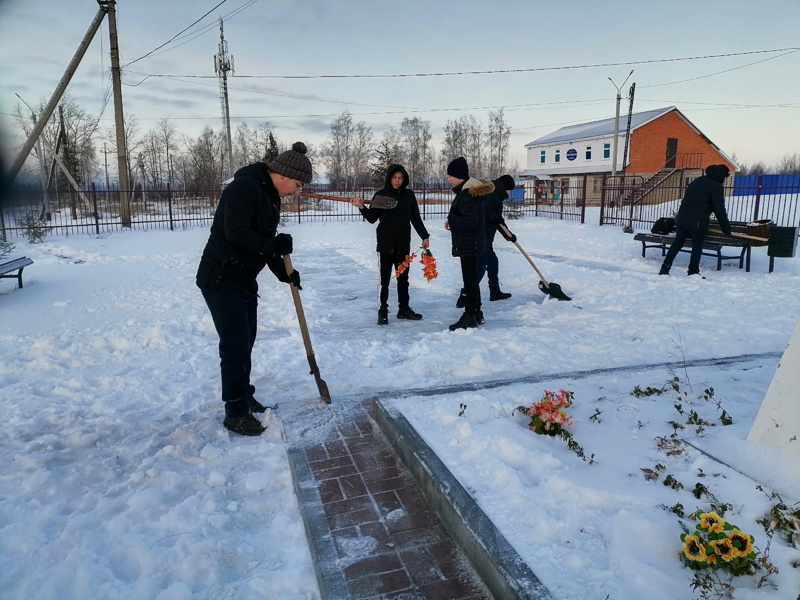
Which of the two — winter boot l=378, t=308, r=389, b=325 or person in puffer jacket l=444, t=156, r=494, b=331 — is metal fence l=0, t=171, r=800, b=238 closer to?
winter boot l=378, t=308, r=389, b=325

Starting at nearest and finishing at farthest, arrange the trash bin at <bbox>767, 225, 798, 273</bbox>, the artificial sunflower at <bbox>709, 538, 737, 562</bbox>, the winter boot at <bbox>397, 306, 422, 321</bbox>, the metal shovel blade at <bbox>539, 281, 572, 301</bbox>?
the artificial sunflower at <bbox>709, 538, 737, 562</bbox>
the winter boot at <bbox>397, 306, 422, 321</bbox>
the metal shovel blade at <bbox>539, 281, 572, 301</bbox>
the trash bin at <bbox>767, 225, 798, 273</bbox>

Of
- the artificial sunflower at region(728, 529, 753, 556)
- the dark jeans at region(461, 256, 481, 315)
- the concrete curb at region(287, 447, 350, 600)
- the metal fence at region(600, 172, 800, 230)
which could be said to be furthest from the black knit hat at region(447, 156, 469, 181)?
the metal fence at region(600, 172, 800, 230)

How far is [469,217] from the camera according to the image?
6.11 m

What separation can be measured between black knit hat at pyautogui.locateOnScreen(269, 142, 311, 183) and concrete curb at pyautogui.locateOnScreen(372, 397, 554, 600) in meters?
1.73

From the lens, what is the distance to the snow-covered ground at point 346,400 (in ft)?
8.16

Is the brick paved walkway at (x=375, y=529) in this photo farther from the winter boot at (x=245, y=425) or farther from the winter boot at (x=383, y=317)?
the winter boot at (x=383, y=317)

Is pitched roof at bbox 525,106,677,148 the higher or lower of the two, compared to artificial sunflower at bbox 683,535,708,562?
higher

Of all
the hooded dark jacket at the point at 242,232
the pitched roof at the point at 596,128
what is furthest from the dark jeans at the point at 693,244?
the pitched roof at the point at 596,128

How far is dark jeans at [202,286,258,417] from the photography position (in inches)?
149

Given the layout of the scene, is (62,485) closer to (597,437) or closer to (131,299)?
(597,437)

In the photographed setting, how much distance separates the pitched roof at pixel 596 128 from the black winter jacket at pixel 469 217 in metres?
37.8

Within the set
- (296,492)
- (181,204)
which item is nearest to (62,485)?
(296,492)

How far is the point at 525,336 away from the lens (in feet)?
19.1

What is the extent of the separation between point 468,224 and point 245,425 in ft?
10.8
